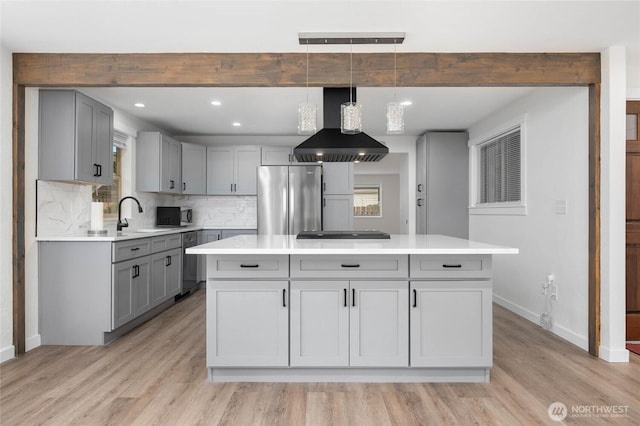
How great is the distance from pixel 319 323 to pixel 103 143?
9.31 ft

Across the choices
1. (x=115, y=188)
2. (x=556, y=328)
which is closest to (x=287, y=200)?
(x=115, y=188)

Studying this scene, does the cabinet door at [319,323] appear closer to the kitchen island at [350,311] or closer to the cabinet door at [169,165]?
the kitchen island at [350,311]

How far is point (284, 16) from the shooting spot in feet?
8.14

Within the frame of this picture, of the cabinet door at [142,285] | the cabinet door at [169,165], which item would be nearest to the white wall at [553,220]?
the cabinet door at [142,285]

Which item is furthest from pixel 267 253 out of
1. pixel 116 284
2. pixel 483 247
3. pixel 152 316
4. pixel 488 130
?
pixel 488 130

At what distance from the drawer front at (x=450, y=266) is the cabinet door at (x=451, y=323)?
6 centimetres

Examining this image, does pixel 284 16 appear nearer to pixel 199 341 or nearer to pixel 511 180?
pixel 199 341

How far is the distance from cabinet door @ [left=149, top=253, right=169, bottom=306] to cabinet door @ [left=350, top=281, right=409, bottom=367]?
2.47 meters

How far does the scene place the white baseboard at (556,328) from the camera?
320 centimetres

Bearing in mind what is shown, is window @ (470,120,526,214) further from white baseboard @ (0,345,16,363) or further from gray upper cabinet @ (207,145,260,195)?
white baseboard @ (0,345,16,363)

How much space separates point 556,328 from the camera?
3553mm

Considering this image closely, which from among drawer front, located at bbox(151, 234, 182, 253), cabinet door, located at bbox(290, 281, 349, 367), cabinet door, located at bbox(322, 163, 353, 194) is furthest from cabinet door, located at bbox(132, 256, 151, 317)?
cabinet door, located at bbox(322, 163, 353, 194)

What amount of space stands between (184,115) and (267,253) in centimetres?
325

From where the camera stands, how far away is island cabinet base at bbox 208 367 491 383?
8.45ft
